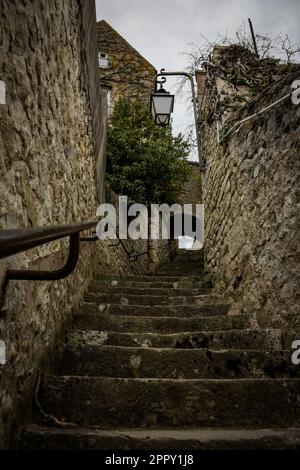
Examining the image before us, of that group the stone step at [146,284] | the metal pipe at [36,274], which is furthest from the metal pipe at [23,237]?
the stone step at [146,284]

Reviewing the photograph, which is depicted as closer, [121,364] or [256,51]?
[121,364]

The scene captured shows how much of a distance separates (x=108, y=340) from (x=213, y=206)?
2.65 m

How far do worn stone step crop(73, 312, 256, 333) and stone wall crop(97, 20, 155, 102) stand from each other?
10.3 meters

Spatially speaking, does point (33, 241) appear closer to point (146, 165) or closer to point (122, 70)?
point (146, 165)

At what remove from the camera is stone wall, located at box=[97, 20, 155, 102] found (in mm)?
11711

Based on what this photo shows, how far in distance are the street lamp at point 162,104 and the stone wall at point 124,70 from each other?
6.89m

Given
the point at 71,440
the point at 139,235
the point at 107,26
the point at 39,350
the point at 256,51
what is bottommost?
the point at 71,440

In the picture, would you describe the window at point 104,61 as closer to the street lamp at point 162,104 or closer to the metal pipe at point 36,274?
the street lamp at point 162,104

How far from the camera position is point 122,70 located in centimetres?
1198

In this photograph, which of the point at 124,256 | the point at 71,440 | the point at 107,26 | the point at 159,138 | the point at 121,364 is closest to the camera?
the point at 71,440

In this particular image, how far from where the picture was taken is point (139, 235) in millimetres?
8078

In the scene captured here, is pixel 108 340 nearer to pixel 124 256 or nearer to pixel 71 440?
pixel 71 440

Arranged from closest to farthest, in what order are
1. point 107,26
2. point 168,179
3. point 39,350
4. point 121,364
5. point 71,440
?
point 71,440 → point 39,350 → point 121,364 → point 168,179 → point 107,26

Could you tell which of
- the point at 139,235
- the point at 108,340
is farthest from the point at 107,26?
the point at 108,340
